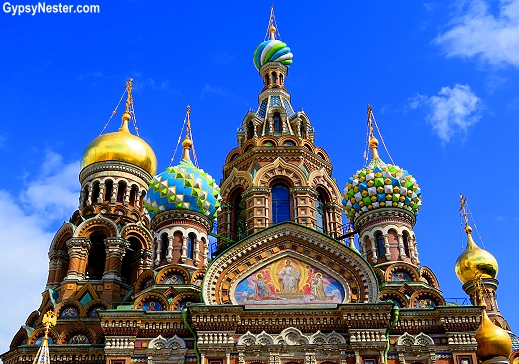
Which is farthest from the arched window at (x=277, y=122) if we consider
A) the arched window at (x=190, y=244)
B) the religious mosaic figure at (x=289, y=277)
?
the religious mosaic figure at (x=289, y=277)

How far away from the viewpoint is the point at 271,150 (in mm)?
20266

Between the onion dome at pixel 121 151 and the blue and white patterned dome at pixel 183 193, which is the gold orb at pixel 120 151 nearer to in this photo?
the onion dome at pixel 121 151

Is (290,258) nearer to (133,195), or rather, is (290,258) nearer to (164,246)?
(164,246)

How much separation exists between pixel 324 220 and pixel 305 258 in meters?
4.71

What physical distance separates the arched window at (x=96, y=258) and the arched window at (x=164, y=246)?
3355 mm

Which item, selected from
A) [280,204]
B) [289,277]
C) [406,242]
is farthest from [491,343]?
[280,204]

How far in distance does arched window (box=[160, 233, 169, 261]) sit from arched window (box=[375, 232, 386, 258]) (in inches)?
215

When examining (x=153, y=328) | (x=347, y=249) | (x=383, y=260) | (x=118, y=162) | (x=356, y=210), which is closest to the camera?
(x=153, y=328)

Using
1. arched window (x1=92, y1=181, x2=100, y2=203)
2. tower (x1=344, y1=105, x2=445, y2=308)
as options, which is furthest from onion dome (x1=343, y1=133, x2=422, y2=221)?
arched window (x1=92, y1=181, x2=100, y2=203)

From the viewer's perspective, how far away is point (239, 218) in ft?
66.3

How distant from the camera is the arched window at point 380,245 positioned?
1741cm

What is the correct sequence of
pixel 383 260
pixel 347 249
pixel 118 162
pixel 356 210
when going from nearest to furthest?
pixel 347 249 → pixel 383 260 → pixel 356 210 → pixel 118 162

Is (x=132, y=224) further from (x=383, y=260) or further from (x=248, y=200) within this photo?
(x=383, y=260)

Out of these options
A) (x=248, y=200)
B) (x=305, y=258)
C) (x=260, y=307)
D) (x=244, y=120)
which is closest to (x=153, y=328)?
(x=260, y=307)
